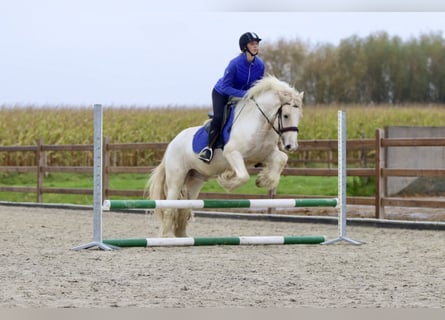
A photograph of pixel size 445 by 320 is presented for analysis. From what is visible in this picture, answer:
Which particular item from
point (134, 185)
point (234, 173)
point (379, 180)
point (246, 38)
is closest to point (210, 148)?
point (234, 173)

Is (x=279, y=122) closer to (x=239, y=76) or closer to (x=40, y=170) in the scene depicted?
(x=239, y=76)

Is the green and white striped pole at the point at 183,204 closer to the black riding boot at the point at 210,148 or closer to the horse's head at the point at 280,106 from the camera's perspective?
the black riding boot at the point at 210,148

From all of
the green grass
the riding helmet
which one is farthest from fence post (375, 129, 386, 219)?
the riding helmet

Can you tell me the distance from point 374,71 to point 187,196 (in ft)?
91.3

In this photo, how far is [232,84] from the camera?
7.76 meters

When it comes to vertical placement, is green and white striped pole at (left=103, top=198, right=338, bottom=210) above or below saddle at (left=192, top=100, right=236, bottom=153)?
below

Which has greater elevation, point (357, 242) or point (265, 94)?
point (265, 94)

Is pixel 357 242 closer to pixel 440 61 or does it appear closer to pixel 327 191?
pixel 327 191

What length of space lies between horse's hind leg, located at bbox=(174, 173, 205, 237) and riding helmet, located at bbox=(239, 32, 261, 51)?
1590 mm

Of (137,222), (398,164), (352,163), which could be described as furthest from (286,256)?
(352,163)

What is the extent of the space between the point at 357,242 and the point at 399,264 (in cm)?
172

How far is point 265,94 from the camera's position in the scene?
24.9 feet

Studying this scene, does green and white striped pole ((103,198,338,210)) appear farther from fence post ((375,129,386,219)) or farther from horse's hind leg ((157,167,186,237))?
fence post ((375,129,386,219))

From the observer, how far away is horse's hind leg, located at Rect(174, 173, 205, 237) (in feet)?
27.8
